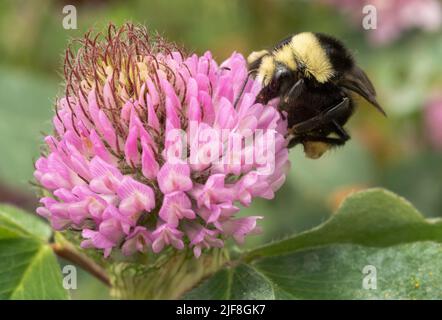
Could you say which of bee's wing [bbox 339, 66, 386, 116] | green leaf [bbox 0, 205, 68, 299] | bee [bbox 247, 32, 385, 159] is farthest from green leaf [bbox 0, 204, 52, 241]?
bee's wing [bbox 339, 66, 386, 116]

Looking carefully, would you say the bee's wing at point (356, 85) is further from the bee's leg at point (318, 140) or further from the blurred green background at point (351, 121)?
the blurred green background at point (351, 121)

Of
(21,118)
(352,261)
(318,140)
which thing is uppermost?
(21,118)

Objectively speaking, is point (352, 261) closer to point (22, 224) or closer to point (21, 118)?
point (22, 224)

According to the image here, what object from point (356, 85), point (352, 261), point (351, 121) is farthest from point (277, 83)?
point (351, 121)

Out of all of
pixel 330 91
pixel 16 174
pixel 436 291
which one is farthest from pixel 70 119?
pixel 16 174

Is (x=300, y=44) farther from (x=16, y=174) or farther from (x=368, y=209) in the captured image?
(x=16, y=174)

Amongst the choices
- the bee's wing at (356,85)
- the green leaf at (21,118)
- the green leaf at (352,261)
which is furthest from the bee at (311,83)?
the green leaf at (21,118)
